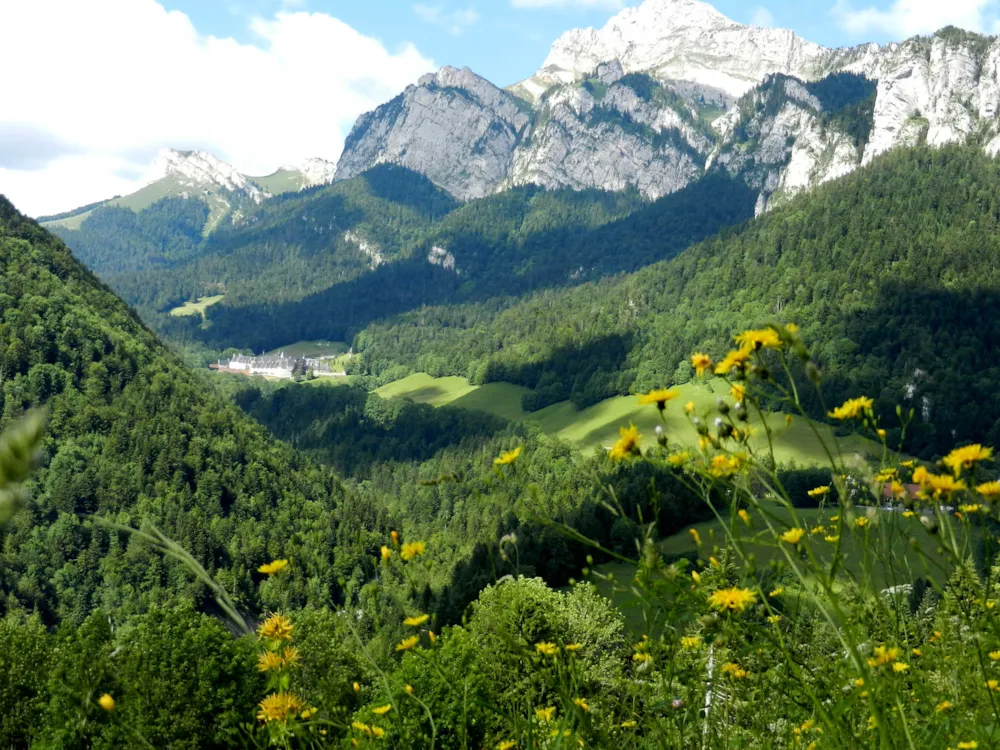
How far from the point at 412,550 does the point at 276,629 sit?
0.67 meters

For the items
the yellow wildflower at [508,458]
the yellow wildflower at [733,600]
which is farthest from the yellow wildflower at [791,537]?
the yellow wildflower at [508,458]

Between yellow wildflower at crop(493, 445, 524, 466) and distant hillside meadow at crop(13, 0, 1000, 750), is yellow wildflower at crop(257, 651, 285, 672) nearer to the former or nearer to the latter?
distant hillside meadow at crop(13, 0, 1000, 750)

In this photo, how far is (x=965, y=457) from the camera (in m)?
2.90

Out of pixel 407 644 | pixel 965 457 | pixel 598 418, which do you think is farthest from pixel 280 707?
pixel 598 418

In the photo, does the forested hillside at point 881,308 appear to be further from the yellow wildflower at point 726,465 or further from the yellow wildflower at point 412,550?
the yellow wildflower at point 412,550

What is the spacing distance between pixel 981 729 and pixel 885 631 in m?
0.64

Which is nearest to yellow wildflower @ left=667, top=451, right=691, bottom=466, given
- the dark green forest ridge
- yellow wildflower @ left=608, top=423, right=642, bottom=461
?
yellow wildflower @ left=608, top=423, right=642, bottom=461

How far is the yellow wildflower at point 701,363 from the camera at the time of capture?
3.81 metres

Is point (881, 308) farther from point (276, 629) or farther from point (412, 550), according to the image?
point (276, 629)

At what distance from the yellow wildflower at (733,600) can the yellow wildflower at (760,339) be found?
1.00 m

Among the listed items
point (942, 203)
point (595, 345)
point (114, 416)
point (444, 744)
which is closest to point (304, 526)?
point (114, 416)

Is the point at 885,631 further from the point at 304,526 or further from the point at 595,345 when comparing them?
the point at 595,345

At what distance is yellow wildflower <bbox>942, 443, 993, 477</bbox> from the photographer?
9.51 ft

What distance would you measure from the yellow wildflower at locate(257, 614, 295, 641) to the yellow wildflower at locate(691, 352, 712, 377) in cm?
217
